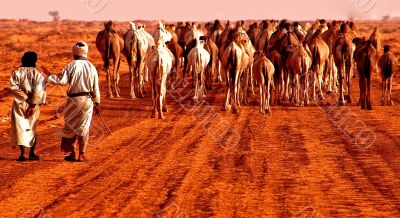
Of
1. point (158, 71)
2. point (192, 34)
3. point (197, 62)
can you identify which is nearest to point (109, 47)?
point (197, 62)

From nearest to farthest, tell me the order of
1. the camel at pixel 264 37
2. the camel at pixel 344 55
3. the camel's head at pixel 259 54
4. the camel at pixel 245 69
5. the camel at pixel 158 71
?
the camel at pixel 158 71
the camel's head at pixel 259 54
the camel at pixel 245 69
the camel at pixel 344 55
the camel at pixel 264 37

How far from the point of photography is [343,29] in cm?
2523

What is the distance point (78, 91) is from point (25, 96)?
85 centimetres

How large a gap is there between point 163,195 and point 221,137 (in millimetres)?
5758

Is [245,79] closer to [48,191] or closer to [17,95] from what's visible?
[17,95]

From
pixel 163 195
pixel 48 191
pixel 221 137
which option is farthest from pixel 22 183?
pixel 221 137

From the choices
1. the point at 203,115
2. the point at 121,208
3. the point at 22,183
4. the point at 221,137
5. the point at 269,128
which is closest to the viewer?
the point at 121,208

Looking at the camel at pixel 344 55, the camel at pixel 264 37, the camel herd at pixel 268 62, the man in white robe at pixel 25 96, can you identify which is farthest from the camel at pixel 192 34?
the man in white robe at pixel 25 96

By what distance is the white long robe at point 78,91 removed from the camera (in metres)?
12.5

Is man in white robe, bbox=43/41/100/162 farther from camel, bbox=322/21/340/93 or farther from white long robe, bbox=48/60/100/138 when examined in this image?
camel, bbox=322/21/340/93

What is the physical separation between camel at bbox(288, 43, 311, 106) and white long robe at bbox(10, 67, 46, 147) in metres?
10.2

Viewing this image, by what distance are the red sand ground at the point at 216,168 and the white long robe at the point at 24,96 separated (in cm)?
42

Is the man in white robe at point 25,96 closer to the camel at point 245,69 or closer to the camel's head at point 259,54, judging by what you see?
the camel's head at point 259,54

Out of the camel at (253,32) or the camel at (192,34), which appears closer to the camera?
the camel at (253,32)
